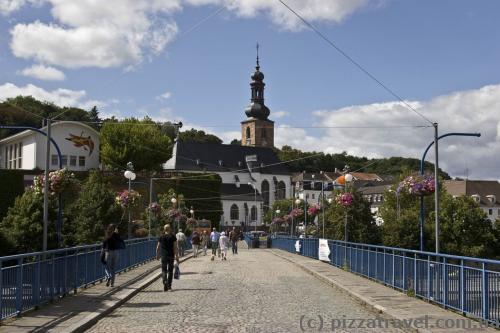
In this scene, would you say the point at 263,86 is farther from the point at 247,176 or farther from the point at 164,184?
the point at 164,184

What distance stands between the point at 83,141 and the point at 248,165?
68.9 metres

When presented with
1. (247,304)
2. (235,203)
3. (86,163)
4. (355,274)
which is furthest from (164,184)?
(247,304)

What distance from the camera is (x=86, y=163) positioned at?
78.7m

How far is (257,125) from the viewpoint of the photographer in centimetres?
15100

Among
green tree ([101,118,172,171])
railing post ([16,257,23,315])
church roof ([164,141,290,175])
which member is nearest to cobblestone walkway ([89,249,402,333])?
railing post ([16,257,23,315])

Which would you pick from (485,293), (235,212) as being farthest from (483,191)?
(485,293)

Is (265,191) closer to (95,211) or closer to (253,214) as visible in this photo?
(253,214)

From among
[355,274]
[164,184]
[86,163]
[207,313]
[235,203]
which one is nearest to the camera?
[207,313]

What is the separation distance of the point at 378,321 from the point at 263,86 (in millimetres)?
128189

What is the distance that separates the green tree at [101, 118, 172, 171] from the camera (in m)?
90.6

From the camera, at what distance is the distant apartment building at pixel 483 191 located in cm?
11981

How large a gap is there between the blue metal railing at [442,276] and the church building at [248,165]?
340 ft

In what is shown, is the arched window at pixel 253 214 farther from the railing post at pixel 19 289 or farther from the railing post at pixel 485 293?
the railing post at pixel 485 293

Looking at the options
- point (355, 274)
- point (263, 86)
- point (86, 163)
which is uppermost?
point (263, 86)
